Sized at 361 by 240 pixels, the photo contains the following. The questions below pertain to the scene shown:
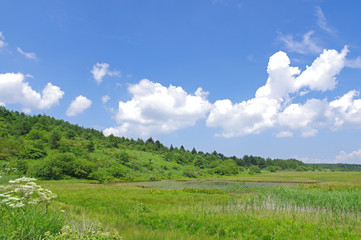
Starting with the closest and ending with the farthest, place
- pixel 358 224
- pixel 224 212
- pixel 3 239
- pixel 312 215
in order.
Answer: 1. pixel 3 239
2. pixel 358 224
3. pixel 312 215
4. pixel 224 212

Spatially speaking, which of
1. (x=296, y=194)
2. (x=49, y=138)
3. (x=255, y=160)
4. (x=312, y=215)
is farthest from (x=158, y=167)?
(x=255, y=160)

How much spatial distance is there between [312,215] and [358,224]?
2.54 metres

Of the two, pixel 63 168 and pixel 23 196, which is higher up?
pixel 23 196

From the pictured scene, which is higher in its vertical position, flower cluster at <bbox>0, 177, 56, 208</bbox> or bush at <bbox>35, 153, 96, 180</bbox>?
flower cluster at <bbox>0, 177, 56, 208</bbox>

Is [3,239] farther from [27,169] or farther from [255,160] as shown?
[255,160]

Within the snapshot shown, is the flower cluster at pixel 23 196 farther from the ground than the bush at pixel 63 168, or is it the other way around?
the flower cluster at pixel 23 196

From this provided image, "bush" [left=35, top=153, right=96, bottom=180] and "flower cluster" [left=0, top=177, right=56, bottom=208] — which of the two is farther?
"bush" [left=35, top=153, right=96, bottom=180]

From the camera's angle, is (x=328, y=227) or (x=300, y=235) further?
(x=328, y=227)

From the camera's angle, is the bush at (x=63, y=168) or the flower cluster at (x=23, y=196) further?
the bush at (x=63, y=168)

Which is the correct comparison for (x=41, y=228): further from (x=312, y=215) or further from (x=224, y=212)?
(x=312, y=215)

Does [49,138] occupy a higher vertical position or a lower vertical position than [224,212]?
higher

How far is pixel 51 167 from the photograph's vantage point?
52.0 m

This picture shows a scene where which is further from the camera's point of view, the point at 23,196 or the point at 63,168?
the point at 63,168

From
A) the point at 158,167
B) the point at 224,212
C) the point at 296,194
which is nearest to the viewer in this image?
the point at 224,212
